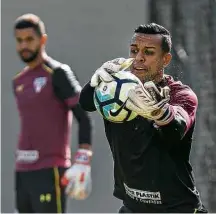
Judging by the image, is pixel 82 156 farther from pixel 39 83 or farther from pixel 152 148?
pixel 152 148

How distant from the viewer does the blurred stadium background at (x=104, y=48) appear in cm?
781

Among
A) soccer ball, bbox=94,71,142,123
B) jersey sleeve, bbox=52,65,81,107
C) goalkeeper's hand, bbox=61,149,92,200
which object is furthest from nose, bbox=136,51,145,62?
goalkeeper's hand, bbox=61,149,92,200

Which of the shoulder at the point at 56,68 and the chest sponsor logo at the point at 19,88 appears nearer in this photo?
the shoulder at the point at 56,68

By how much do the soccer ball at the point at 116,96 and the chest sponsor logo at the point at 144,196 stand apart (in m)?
0.48

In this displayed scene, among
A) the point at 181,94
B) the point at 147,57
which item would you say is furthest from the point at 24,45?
the point at 181,94

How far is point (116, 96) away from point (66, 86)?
92.7 inches

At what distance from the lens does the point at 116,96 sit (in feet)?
13.9

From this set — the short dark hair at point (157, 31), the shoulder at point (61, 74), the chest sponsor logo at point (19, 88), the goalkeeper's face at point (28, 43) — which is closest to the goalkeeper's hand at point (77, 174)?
the shoulder at point (61, 74)

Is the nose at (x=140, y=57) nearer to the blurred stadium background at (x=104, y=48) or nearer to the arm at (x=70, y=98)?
the arm at (x=70, y=98)

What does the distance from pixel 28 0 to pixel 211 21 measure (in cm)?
162

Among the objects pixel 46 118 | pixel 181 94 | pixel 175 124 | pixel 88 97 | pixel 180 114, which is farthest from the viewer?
pixel 46 118

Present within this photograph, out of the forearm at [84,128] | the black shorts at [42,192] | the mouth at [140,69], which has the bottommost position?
the black shorts at [42,192]

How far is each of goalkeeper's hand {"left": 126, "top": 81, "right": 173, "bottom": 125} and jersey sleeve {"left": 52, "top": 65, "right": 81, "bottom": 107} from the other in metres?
2.49

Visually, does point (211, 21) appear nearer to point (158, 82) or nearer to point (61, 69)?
point (61, 69)
